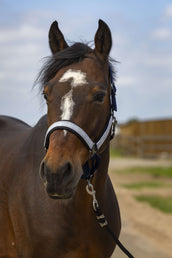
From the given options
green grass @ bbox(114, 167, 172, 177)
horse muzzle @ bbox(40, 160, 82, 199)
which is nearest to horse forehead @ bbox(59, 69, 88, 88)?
horse muzzle @ bbox(40, 160, 82, 199)

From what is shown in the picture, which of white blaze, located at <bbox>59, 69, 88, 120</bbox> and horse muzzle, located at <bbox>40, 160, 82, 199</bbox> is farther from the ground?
white blaze, located at <bbox>59, 69, 88, 120</bbox>

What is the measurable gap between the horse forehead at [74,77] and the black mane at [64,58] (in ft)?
0.51

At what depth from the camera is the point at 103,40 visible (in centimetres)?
331

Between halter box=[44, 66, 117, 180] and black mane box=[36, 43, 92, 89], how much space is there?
0.30 m

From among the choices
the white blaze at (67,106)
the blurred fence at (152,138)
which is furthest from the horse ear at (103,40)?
the blurred fence at (152,138)

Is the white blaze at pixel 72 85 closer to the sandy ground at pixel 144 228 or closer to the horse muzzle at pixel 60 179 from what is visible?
the horse muzzle at pixel 60 179

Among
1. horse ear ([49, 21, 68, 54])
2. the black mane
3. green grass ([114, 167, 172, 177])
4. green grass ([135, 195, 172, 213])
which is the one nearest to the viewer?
the black mane

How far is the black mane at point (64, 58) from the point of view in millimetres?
3182

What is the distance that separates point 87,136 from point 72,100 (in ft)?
0.87

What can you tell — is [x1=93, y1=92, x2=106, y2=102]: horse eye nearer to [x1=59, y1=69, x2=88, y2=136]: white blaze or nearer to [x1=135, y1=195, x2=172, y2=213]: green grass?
[x1=59, y1=69, x2=88, y2=136]: white blaze

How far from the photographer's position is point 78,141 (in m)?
2.83

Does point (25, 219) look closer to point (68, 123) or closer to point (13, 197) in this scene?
point (13, 197)

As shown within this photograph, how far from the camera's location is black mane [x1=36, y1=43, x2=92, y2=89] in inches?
125

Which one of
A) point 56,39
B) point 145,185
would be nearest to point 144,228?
point 145,185
